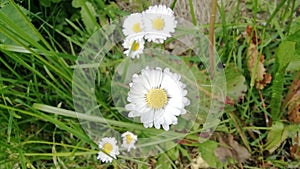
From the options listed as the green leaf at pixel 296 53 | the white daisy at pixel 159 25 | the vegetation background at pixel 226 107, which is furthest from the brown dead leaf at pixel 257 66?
the white daisy at pixel 159 25

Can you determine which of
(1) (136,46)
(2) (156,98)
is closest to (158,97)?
(2) (156,98)

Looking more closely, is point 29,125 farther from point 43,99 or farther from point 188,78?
point 188,78

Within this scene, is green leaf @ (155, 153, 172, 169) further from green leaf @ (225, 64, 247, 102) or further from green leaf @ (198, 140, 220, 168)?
green leaf @ (225, 64, 247, 102)

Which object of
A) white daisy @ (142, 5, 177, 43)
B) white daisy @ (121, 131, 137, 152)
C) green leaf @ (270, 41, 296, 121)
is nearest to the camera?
green leaf @ (270, 41, 296, 121)

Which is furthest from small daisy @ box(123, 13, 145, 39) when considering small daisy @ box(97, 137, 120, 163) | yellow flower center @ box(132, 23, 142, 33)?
small daisy @ box(97, 137, 120, 163)

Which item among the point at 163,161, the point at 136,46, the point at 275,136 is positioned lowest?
the point at 163,161

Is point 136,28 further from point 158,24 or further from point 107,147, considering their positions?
point 107,147
